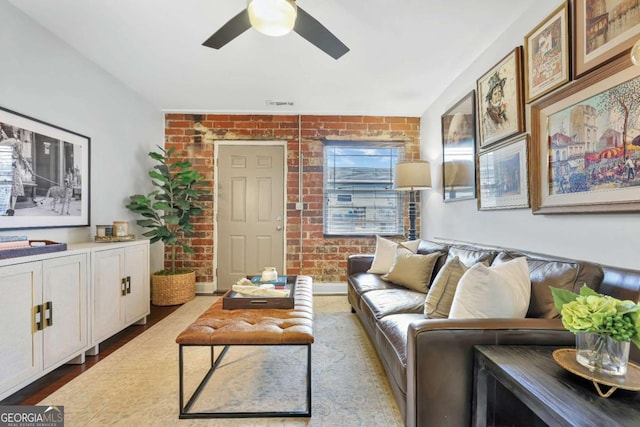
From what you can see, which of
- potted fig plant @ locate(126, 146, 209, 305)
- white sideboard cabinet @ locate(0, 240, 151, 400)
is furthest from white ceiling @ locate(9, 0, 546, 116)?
white sideboard cabinet @ locate(0, 240, 151, 400)

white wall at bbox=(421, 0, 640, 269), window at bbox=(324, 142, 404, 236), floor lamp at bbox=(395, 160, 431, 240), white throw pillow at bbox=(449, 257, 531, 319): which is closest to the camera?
white throw pillow at bbox=(449, 257, 531, 319)

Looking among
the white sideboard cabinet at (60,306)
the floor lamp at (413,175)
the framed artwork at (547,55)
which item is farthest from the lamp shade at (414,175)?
the white sideboard cabinet at (60,306)

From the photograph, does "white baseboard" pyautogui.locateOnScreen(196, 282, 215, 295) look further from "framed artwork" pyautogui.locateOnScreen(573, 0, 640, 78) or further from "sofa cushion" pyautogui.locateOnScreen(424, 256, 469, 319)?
"framed artwork" pyautogui.locateOnScreen(573, 0, 640, 78)

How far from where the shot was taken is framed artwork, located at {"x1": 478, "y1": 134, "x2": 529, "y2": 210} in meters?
2.11

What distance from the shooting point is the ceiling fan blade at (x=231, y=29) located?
5.82ft

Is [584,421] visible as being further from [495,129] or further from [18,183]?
[18,183]

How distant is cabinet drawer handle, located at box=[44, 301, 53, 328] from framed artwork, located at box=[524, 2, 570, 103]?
3.28 metres

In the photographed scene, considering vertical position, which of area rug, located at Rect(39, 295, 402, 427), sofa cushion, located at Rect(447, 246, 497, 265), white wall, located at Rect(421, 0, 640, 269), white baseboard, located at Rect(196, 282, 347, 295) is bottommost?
area rug, located at Rect(39, 295, 402, 427)

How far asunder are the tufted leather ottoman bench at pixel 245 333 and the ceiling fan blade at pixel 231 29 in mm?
1678

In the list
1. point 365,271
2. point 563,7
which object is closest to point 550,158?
point 563,7

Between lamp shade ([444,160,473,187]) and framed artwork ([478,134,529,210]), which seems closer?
framed artwork ([478,134,529,210])

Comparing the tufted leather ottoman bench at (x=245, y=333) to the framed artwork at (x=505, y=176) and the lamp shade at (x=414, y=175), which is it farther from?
the lamp shade at (x=414, y=175)

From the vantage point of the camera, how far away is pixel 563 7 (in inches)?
67.8

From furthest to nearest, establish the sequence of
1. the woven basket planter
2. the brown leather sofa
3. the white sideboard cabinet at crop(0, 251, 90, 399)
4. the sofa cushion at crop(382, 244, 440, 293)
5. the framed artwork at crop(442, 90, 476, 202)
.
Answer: the woven basket planter → the framed artwork at crop(442, 90, 476, 202) → the sofa cushion at crop(382, 244, 440, 293) → the white sideboard cabinet at crop(0, 251, 90, 399) → the brown leather sofa
